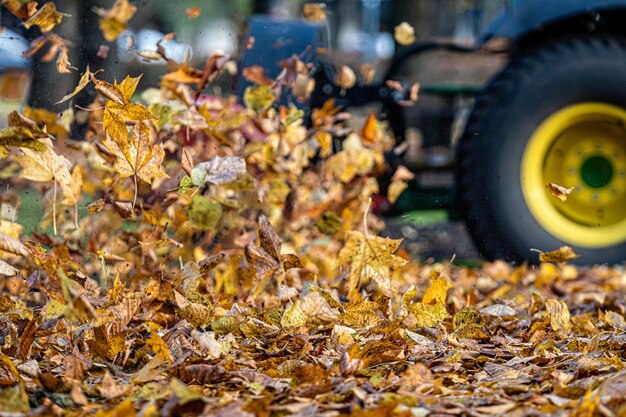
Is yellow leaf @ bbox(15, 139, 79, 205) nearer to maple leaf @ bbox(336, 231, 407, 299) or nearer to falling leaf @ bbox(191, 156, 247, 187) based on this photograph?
falling leaf @ bbox(191, 156, 247, 187)

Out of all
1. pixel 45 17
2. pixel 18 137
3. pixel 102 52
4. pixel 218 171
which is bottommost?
pixel 218 171

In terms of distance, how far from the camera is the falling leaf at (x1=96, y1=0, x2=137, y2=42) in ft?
7.62

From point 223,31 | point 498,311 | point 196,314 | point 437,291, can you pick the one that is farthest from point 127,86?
point 223,31

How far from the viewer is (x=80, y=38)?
2.38 meters

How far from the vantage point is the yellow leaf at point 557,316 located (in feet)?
6.16

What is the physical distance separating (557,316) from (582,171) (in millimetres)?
1561

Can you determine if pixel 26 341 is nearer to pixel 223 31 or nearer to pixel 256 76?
pixel 256 76

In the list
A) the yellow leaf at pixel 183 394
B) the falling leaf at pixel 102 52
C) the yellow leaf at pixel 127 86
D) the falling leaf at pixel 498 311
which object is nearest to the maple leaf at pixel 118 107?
the yellow leaf at pixel 127 86

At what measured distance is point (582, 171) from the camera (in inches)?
129

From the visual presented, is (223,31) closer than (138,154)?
No

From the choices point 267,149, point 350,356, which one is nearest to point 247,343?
point 350,356

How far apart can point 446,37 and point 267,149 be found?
2258 millimetres

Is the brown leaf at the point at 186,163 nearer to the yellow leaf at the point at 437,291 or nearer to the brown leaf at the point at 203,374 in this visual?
the brown leaf at the point at 203,374

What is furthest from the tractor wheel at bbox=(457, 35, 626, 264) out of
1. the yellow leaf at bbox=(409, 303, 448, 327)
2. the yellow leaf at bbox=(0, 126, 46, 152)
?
the yellow leaf at bbox=(0, 126, 46, 152)
